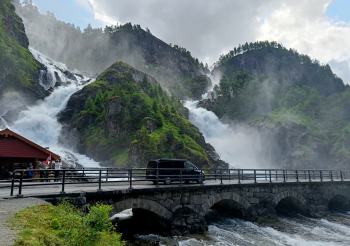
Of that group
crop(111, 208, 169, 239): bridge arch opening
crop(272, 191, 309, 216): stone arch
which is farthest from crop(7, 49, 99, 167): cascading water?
crop(272, 191, 309, 216): stone arch

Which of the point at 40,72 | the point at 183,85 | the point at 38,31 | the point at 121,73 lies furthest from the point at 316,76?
the point at 38,31

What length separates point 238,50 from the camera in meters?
190

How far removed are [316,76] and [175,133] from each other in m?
106

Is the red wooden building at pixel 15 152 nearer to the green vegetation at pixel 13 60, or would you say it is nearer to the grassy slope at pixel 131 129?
the grassy slope at pixel 131 129

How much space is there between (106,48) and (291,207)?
15209 centimetres

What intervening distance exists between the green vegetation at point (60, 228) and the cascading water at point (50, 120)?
46685 mm

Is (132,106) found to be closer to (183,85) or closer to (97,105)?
(97,105)

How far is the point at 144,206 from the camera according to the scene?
21.0 m

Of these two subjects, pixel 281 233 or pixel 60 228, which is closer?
pixel 60 228

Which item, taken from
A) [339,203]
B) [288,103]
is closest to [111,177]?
[339,203]

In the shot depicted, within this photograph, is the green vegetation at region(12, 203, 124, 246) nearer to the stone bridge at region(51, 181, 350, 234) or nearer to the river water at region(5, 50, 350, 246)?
the stone bridge at region(51, 181, 350, 234)

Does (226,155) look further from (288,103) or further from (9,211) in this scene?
(9,211)

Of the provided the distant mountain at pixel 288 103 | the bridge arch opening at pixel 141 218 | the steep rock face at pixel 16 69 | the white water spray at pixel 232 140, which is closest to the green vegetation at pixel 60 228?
the bridge arch opening at pixel 141 218

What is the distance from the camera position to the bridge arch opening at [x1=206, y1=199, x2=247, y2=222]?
95.8 feet
